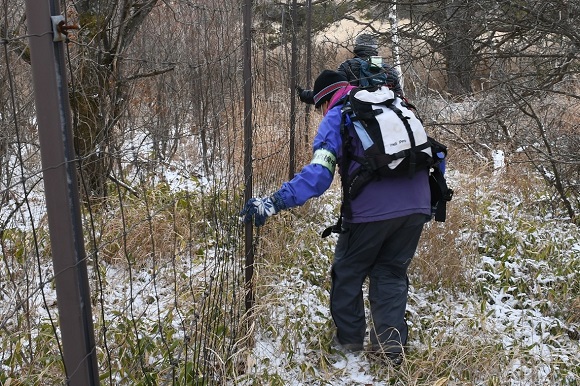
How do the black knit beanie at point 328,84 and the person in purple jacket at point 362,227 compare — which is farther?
the black knit beanie at point 328,84

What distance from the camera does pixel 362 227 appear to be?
301 cm

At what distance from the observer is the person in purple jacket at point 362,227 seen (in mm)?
2812

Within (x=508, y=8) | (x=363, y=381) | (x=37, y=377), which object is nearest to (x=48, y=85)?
(x=37, y=377)

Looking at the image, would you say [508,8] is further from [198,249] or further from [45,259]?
[45,259]

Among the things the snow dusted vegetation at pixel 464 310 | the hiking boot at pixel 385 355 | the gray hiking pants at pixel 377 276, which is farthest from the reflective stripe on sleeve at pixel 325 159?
the hiking boot at pixel 385 355

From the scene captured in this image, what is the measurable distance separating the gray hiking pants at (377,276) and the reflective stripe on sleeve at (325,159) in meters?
0.38

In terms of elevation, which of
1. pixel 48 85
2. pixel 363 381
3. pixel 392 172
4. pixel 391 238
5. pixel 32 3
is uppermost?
pixel 32 3

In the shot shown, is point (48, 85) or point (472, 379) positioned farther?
point (472, 379)

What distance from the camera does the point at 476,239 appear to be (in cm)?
478

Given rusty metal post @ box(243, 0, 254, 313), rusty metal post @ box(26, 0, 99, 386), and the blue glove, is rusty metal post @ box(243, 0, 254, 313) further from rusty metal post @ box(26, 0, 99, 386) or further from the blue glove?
rusty metal post @ box(26, 0, 99, 386)

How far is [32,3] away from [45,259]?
2978 mm

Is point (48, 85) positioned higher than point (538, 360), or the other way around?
point (48, 85)

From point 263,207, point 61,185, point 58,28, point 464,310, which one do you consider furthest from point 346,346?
point 58,28

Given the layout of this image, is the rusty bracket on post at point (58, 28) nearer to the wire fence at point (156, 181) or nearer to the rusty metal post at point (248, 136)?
the wire fence at point (156, 181)
